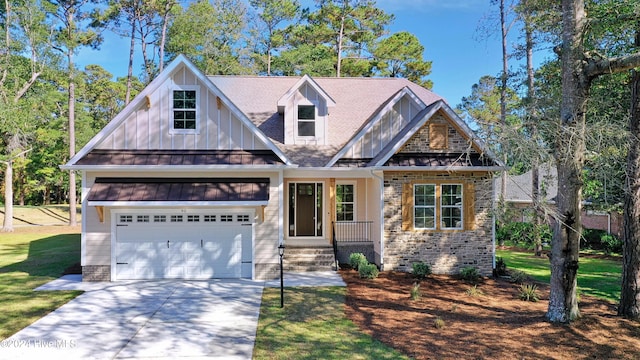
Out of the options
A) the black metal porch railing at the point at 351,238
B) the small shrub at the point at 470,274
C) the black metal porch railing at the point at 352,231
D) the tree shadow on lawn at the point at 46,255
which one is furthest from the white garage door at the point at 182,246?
the small shrub at the point at 470,274

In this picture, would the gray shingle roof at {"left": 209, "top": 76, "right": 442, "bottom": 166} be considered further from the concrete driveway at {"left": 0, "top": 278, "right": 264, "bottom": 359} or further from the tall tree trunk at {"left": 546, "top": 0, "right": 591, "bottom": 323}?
the tall tree trunk at {"left": 546, "top": 0, "right": 591, "bottom": 323}

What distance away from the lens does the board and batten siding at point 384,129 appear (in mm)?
13180

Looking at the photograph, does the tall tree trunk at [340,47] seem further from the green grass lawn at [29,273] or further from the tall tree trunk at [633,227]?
the tall tree trunk at [633,227]

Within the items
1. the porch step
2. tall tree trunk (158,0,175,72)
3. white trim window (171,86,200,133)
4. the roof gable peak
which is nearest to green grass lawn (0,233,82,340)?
white trim window (171,86,200,133)

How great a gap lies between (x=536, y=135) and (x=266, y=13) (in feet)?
90.9

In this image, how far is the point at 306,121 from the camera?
14.2 meters

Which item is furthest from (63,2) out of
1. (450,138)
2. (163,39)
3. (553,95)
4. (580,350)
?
(580,350)

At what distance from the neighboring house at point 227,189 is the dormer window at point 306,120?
1.48m

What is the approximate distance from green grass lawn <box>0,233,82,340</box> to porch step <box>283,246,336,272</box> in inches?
232

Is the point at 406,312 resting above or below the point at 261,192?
below

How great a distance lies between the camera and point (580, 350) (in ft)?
20.5

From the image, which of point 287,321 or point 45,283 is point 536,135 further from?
point 45,283

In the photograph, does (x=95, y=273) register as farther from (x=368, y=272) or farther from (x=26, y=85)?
(x=26, y=85)

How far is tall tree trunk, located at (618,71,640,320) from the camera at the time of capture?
762 cm
